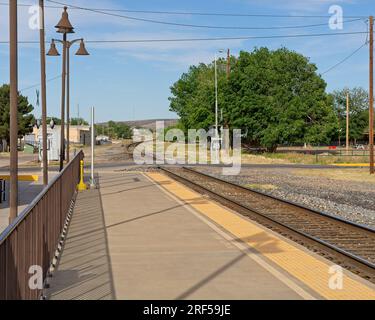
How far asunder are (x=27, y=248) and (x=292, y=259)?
5.08 m

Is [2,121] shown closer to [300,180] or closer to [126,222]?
[300,180]

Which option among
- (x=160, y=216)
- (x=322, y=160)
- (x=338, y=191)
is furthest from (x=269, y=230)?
(x=322, y=160)

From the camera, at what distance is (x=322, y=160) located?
51.2m

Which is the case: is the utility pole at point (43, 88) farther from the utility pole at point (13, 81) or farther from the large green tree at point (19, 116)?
the large green tree at point (19, 116)

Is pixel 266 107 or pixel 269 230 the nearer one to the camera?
pixel 269 230

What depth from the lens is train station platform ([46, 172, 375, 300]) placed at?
7570 millimetres

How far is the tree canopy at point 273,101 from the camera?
2419 inches

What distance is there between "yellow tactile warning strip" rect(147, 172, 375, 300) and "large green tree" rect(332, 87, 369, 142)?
110866 millimetres

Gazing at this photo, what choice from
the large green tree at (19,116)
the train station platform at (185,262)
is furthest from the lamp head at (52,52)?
the large green tree at (19,116)

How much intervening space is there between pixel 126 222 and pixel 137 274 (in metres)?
5.65

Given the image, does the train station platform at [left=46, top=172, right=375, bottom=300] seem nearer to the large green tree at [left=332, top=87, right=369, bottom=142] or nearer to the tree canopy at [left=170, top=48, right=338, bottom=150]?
the tree canopy at [left=170, top=48, right=338, bottom=150]

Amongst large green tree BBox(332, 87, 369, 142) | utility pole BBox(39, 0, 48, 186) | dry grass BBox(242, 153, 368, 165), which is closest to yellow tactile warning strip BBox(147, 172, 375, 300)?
utility pole BBox(39, 0, 48, 186)

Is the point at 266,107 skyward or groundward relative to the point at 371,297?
skyward
